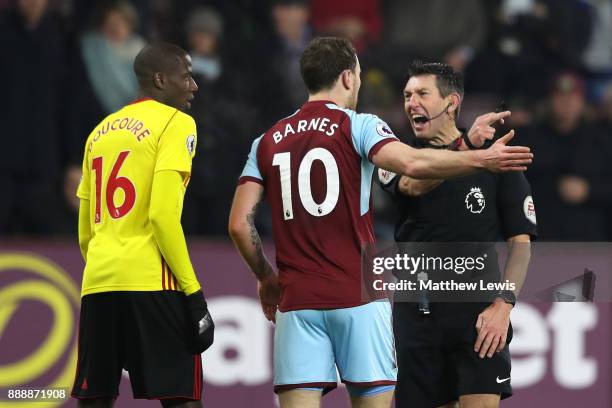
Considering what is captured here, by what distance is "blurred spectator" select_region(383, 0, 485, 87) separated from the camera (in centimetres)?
1328

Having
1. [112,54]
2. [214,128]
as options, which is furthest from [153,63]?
[112,54]

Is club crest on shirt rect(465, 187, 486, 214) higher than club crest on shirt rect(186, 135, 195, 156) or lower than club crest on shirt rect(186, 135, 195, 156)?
lower

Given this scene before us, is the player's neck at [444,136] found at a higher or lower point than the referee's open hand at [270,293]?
higher

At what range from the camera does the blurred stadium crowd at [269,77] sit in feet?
35.2

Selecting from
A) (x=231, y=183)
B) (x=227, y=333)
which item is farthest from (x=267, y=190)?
(x=231, y=183)

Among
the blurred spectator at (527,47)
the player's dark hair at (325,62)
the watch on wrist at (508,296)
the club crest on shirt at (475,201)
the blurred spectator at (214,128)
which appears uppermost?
the blurred spectator at (527,47)

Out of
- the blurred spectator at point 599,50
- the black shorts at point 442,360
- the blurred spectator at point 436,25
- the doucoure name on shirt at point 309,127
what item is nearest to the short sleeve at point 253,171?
the doucoure name on shirt at point 309,127

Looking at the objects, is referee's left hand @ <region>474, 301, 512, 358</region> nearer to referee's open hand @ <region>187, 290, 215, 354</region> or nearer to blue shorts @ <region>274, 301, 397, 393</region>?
blue shorts @ <region>274, 301, 397, 393</region>

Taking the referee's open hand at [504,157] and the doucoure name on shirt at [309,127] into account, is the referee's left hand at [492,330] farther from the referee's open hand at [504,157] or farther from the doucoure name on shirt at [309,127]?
the doucoure name on shirt at [309,127]

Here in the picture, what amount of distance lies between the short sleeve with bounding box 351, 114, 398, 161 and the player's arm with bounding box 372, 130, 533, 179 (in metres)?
0.04

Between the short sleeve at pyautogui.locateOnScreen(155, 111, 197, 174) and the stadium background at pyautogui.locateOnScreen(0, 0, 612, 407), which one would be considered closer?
the short sleeve at pyautogui.locateOnScreen(155, 111, 197, 174)

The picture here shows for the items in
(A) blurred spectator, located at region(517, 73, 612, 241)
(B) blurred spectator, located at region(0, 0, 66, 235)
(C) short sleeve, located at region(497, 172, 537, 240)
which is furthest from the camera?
(A) blurred spectator, located at region(517, 73, 612, 241)

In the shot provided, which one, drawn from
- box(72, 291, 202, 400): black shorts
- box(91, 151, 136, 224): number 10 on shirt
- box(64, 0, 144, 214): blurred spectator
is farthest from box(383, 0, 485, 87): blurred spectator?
box(72, 291, 202, 400): black shorts

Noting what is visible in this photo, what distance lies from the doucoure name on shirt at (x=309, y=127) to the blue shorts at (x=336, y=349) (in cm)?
87
